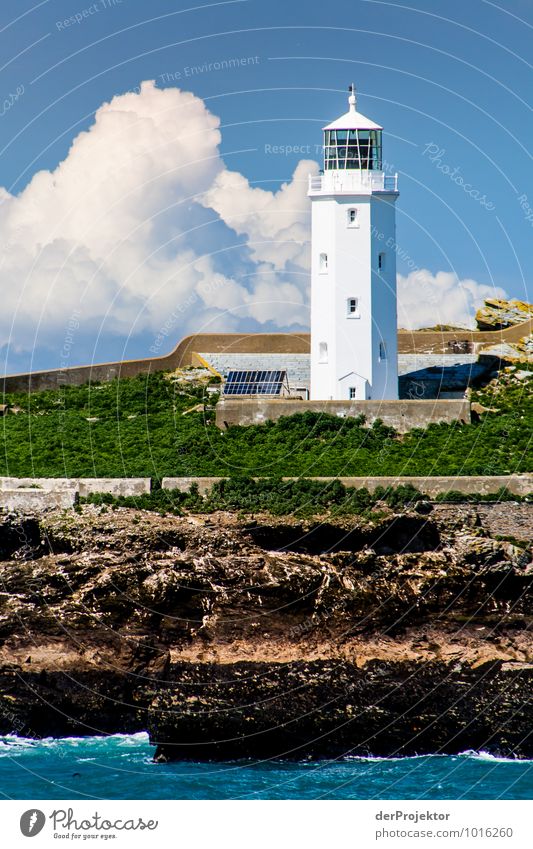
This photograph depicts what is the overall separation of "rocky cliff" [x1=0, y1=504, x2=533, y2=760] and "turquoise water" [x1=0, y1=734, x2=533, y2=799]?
2.14 ft

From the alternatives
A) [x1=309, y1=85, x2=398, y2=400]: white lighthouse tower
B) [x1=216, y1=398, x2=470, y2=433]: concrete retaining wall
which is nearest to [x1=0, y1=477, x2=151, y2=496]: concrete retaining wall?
[x1=216, y1=398, x2=470, y2=433]: concrete retaining wall

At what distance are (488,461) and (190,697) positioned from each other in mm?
11960

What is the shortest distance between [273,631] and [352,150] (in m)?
17.8

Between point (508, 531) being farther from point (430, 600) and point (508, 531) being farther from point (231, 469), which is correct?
point (231, 469)

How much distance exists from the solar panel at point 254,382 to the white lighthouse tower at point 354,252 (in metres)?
2.89

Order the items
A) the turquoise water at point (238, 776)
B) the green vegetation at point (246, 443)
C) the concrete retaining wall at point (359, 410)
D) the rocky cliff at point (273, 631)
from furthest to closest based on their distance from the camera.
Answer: the concrete retaining wall at point (359, 410) < the green vegetation at point (246, 443) < the rocky cliff at point (273, 631) < the turquoise water at point (238, 776)

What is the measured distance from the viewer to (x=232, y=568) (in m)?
36.9

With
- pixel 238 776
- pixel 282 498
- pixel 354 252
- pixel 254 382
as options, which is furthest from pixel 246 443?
pixel 238 776

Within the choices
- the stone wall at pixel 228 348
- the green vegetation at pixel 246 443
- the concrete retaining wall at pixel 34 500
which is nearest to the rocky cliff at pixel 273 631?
the concrete retaining wall at pixel 34 500

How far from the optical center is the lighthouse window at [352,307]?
154 feet

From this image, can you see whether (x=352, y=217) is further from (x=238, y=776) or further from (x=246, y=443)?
(x=238, y=776)

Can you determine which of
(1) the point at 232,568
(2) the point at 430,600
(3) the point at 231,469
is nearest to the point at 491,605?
(2) the point at 430,600

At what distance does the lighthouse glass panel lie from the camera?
4675 cm

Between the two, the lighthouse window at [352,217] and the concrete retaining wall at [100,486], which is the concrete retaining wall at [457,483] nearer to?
the concrete retaining wall at [100,486]
